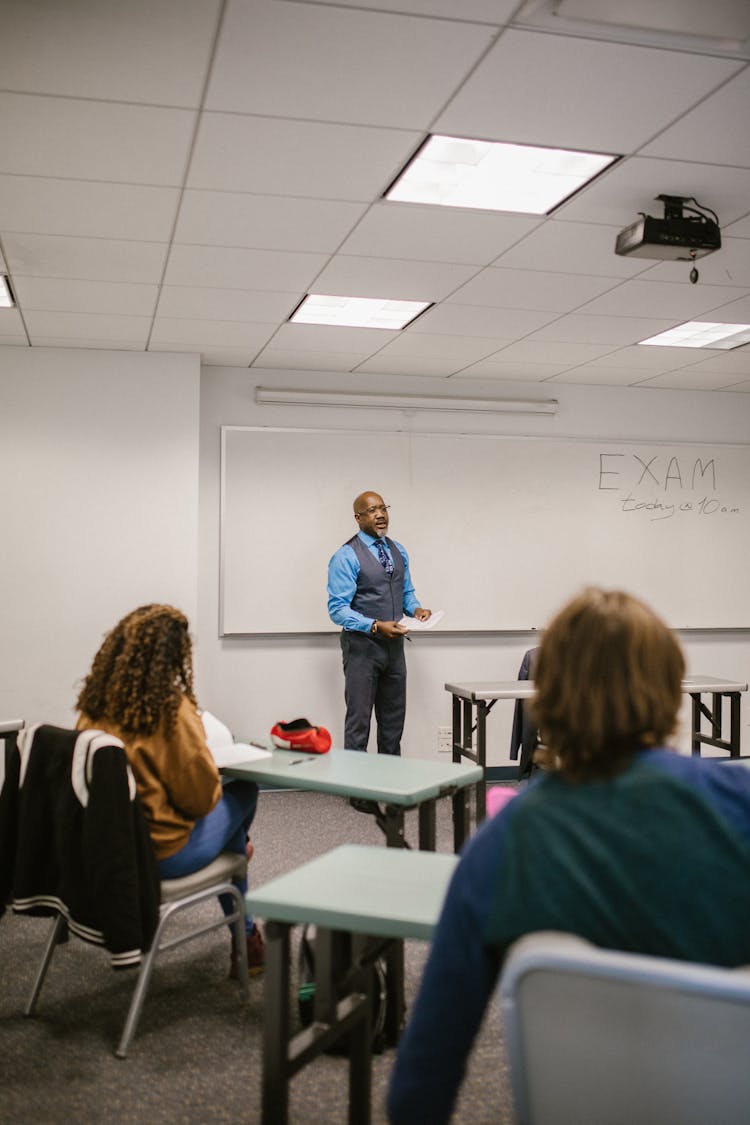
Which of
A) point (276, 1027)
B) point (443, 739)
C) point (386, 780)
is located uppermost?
point (386, 780)

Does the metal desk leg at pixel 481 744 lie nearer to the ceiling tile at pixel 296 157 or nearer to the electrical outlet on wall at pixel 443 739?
the electrical outlet on wall at pixel 443 739

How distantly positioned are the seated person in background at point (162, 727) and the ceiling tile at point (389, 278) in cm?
172

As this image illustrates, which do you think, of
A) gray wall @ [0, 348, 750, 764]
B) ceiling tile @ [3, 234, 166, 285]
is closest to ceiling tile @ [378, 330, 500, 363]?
gray wall @ [0, 348, 750, 764]

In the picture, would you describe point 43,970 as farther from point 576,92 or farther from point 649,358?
point 649,358

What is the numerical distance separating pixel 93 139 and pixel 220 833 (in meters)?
1.93

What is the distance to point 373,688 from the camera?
529 cm

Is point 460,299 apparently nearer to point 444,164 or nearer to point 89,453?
point 444,164

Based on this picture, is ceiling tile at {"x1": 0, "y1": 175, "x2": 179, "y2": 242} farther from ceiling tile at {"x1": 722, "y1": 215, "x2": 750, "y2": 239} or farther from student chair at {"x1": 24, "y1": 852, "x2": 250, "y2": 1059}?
student chair at {"x1": 24, "y1": 852, "x2": 250, "y2": 1059}

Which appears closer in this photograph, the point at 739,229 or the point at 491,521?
the point at 739,229

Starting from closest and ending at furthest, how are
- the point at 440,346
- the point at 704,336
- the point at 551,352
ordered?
the point at 704,336 < the point at 440,346 < the point at 551,352

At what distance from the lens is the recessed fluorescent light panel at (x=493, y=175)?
275 centimetres

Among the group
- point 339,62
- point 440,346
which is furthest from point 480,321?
point 339,62

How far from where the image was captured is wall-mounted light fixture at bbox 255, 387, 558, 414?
5.65 metres

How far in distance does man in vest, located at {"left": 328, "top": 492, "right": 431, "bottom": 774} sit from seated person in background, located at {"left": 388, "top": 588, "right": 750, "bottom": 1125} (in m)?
3.88
